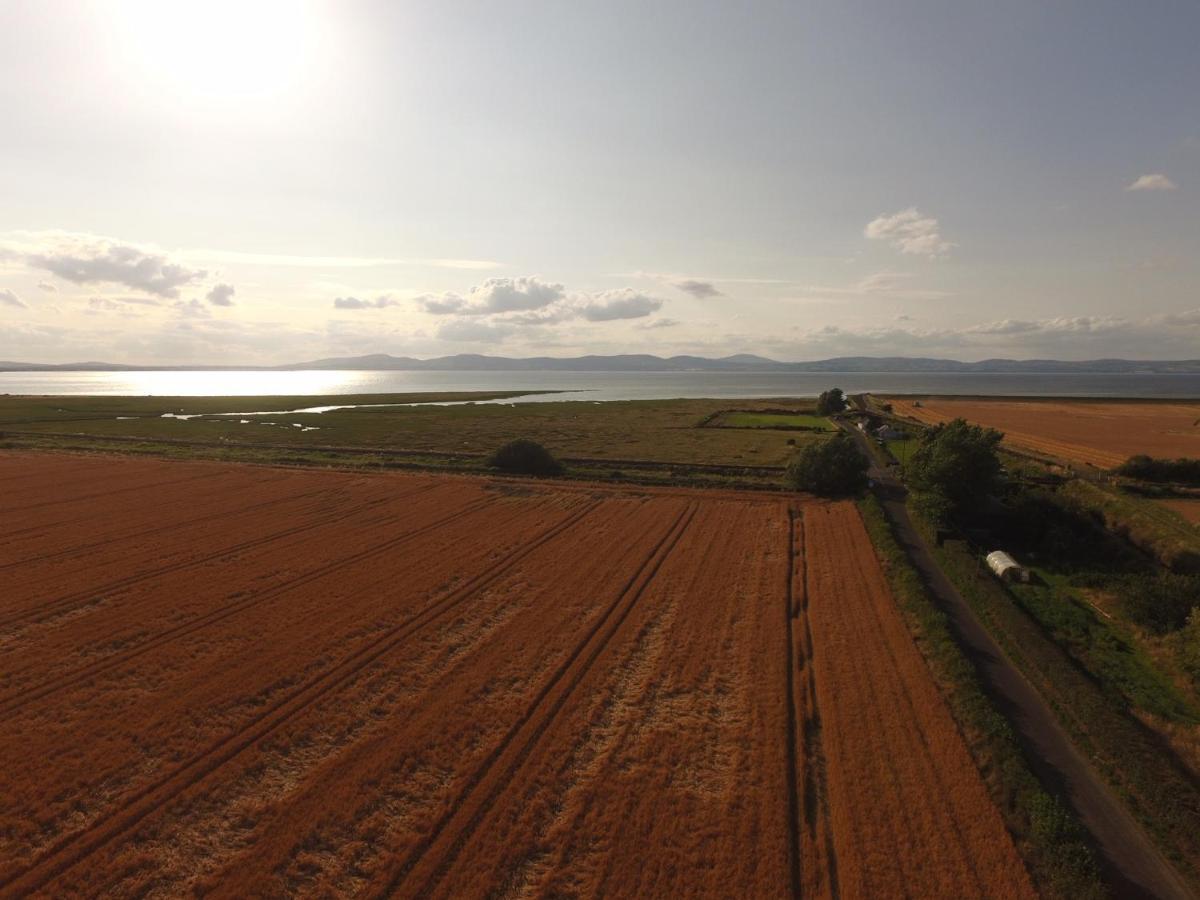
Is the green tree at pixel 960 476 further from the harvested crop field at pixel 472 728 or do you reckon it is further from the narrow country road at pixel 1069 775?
the narrow country road at pixel 1069 775

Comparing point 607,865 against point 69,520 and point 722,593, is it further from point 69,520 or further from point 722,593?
point 69,520

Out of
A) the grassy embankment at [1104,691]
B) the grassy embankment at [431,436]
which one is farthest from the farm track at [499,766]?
the grassy embankment at [431,436]

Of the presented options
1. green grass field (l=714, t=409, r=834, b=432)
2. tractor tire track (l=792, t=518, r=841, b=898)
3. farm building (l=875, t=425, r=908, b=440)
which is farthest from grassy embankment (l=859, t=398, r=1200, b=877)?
green grass field (l=714, t=409, r=834, b=432)

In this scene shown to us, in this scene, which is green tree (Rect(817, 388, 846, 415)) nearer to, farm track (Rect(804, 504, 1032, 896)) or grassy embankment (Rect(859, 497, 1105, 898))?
grassy embankment (Rect(859, 497, 1105, 898))

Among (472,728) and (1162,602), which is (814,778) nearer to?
(472,728)

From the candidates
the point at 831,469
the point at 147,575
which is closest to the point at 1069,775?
the point at 831,469

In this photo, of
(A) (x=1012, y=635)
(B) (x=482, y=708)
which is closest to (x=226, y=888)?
(B) (x=482, y=708)
